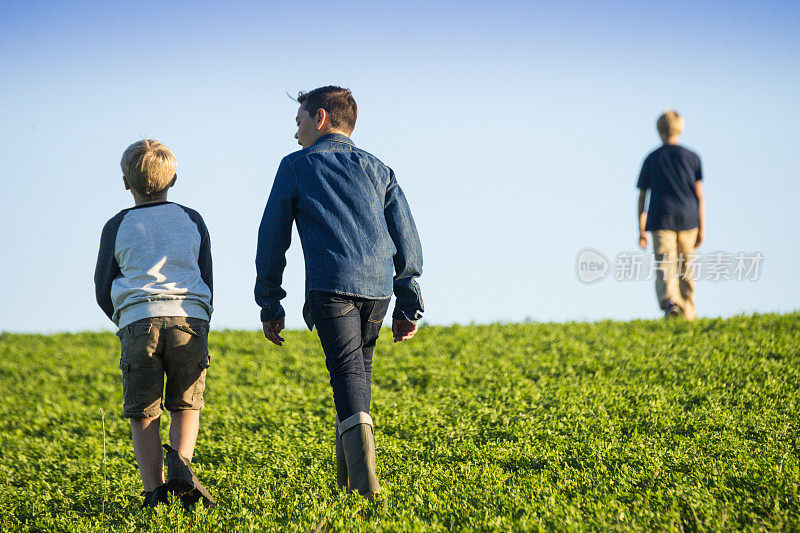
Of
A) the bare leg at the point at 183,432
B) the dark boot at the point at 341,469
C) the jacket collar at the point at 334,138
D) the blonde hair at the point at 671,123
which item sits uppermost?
the blonde hair at the point at 671,123

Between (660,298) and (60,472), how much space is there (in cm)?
830

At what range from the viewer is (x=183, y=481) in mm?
4320

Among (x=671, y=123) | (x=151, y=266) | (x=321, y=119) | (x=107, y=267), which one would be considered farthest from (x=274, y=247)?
(x=671, y=123)

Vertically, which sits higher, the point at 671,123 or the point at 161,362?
the point at 671,123

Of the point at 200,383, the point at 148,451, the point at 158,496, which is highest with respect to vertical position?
the point at 200,383

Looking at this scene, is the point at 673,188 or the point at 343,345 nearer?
the point at 343,345

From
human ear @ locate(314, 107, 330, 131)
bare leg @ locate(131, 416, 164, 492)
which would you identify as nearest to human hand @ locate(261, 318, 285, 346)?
bare leg @ locate(131, 416, 164, 492)

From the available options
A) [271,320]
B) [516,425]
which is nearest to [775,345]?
[516,425]

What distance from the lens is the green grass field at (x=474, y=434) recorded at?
4.19m

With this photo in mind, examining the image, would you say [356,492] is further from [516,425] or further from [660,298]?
[660,298]

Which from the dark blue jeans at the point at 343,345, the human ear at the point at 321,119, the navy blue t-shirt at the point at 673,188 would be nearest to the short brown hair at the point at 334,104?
the human ear at the point at 321,119

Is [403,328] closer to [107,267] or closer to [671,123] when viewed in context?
[107,267]

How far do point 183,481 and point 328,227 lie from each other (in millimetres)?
1797

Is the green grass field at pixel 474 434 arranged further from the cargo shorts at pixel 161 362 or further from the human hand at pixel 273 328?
the human hand at pixel 273 328
